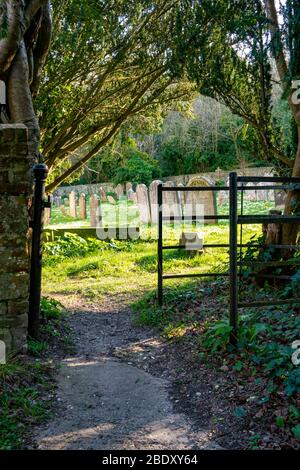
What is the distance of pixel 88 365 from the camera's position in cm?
435

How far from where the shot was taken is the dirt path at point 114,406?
9.46 feet

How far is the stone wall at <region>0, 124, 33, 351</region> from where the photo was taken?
13.1 feet

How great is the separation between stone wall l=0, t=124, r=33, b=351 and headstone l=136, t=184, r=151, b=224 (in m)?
12.1

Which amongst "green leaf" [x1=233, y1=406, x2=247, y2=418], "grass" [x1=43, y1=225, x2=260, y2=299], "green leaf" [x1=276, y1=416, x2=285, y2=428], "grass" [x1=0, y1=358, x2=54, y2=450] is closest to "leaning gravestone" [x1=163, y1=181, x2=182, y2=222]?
"grass" [x1=43, y1=225, x2=260, y2=299]

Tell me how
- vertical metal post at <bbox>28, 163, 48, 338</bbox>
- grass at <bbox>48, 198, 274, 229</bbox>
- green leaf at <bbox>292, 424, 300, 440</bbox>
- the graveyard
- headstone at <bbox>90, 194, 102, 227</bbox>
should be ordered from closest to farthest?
green leaf at <bbox>292, 424, 300, 440</bbox> < the graveyard < vertical metal post at <bbox>28, 163, 48, 338</bbox> < headstone at <bbox>90, 194, 102, 227</bbox> < grass at <bbox>48, 198, 274, 229</bbox>

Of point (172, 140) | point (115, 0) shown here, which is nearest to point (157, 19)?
point (115, 0)

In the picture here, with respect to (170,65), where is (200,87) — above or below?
below

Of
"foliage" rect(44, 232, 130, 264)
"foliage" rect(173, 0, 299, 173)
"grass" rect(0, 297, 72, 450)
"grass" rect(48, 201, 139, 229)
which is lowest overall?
"grass" rect(0, 297, 72, 450)

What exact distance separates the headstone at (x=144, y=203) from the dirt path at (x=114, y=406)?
1097 centimetres

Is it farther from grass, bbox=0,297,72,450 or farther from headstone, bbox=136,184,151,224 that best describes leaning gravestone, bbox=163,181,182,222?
grass, bbox=0,297,72,450

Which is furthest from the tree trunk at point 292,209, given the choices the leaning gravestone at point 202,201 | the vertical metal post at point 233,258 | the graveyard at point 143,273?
the leaning gravestone at point 202,201
